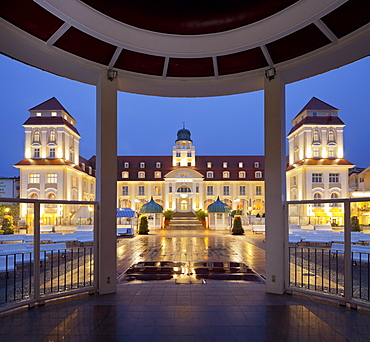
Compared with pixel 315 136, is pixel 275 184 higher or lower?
lower

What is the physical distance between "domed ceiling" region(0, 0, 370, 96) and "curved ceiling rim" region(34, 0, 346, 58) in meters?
0.01

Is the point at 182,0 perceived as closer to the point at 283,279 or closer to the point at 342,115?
the point at 283,279

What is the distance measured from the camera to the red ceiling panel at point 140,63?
5.78 m

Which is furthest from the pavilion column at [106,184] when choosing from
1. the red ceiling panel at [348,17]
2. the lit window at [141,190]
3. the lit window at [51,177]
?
the lit window at [141,190]

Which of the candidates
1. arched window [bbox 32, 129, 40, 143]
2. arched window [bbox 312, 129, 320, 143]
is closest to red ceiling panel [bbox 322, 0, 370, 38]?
arched window [bbox 312, 129, 320, 143]

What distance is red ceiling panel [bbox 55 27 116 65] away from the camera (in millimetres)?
5098

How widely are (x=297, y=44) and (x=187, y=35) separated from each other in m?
2.05

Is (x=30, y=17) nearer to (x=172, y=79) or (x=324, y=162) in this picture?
(x=172, y=79)

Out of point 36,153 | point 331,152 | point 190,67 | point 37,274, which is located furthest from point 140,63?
point 331,152

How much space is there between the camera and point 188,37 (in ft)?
18.3

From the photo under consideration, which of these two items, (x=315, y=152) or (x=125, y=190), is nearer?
(x=315, y=152)

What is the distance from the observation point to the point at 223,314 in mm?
4680

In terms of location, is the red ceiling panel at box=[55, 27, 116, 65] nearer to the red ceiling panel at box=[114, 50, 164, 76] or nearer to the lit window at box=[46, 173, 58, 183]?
the red ceiling panel at box=[114, 50, 164, 76]

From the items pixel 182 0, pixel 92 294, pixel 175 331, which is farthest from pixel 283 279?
pixel 182 0
